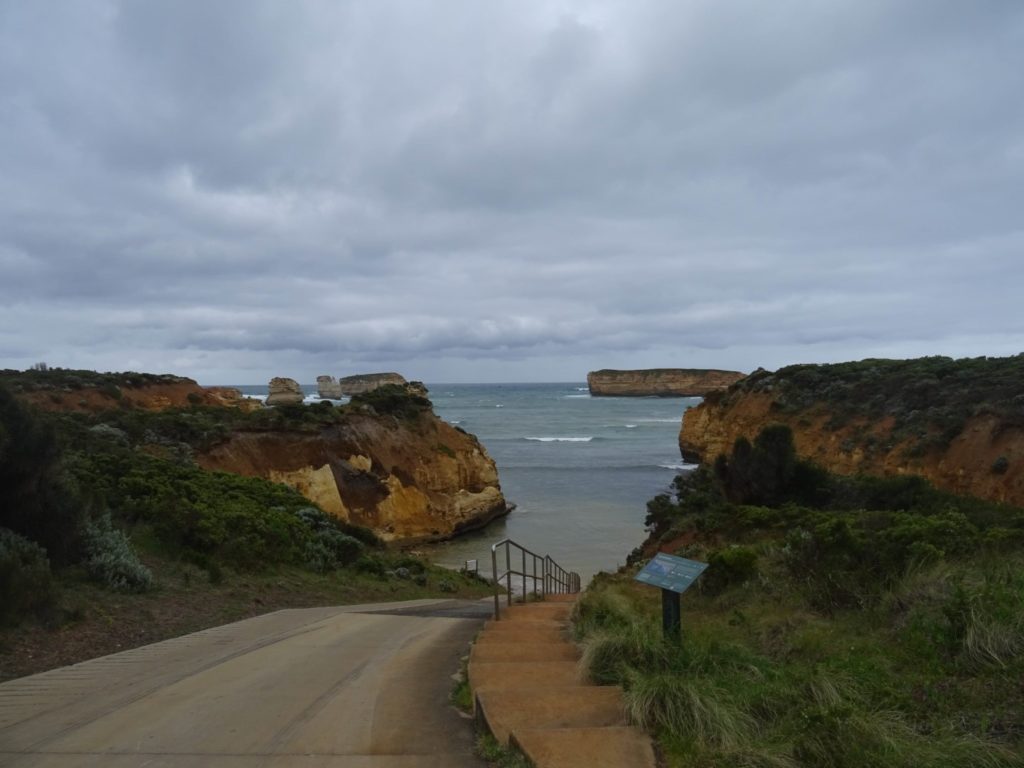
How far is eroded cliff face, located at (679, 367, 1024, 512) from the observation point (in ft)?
85.9

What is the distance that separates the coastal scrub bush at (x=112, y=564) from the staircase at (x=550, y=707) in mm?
5745

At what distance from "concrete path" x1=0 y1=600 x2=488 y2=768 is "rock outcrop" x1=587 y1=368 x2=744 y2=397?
162 meters

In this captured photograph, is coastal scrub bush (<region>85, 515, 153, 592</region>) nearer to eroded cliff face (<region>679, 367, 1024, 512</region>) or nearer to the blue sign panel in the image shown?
the blue sign panel

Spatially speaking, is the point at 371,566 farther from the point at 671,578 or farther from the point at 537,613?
the point at 671,578

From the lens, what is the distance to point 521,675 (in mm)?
5855

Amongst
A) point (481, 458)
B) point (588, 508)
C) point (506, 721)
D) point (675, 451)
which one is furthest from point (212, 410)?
point (675, 451)

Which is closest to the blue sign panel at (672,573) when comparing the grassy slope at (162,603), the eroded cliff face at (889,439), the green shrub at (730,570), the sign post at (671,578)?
the sign post at (671,578)

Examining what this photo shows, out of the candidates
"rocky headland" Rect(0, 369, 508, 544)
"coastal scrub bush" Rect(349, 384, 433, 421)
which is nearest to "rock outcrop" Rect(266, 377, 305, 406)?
"rocky headland" Rect(0, 369, 508, 544)

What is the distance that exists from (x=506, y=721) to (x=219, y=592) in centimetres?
856

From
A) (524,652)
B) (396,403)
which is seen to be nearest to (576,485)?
(396,403)

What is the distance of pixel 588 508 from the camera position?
36.2 m

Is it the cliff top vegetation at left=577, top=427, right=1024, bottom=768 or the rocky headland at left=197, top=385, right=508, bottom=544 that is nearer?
the cliff top vegetation at left=577, top=427, right=1024, bottom=768

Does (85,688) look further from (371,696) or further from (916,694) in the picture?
(916,694)

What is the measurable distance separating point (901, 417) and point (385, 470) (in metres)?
24.4
